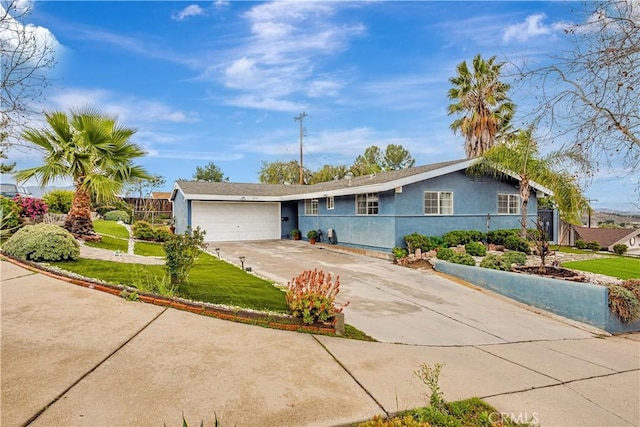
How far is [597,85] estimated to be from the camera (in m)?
3.59

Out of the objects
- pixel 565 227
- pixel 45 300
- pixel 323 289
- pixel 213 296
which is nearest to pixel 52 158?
pixel 45 300

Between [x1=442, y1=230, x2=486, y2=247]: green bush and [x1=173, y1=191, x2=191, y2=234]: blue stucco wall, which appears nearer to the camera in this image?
[x1=442, y1=230, x2=486, y2=247]: green bush

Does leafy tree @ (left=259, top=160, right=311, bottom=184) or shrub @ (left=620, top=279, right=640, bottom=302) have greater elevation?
leafy tree @ (left=259, top=160, right=311, bottom=184)

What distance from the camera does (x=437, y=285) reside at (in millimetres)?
9258

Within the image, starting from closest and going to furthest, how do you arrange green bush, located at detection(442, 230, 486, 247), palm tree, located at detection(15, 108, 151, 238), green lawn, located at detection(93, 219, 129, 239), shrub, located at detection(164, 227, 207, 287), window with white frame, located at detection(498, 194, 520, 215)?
shrub, located at detection(164, 227, 207, 287) < palm tree, located at detection(15, 108, 151, 238) < green bush, located at detection(442, 230, 486, 247) < green lawn, located at detection(93, 219, 129, 239) < window with white frame, located at detection(498, 194, 520, 215)

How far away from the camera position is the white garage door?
18.9 m

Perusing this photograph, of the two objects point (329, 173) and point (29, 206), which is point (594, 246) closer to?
point (29, 206)

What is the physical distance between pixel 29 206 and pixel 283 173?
3035 centimetres

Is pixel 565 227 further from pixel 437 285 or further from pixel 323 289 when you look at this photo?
pixel 323 289

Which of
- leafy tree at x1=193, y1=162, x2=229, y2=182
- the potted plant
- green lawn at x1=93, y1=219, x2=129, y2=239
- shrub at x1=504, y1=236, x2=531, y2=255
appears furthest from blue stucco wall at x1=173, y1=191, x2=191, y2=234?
leafy tree at x1=193, y1=162, x2=229, y2=182

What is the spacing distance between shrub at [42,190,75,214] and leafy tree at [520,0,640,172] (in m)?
23.0

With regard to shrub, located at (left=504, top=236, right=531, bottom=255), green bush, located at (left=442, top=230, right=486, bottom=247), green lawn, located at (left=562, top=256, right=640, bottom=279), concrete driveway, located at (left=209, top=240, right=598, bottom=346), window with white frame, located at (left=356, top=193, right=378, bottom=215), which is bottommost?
concrete driveway, located at (left=209, top=240, right=598, bottom=346)

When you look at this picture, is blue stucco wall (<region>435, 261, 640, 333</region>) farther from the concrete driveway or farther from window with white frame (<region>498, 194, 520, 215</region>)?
window with white frame (<region>498, 194, 520, 215</region>)

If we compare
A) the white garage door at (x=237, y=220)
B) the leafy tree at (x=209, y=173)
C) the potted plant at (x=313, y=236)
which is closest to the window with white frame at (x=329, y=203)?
the potted plant at (x=313, y=236)
